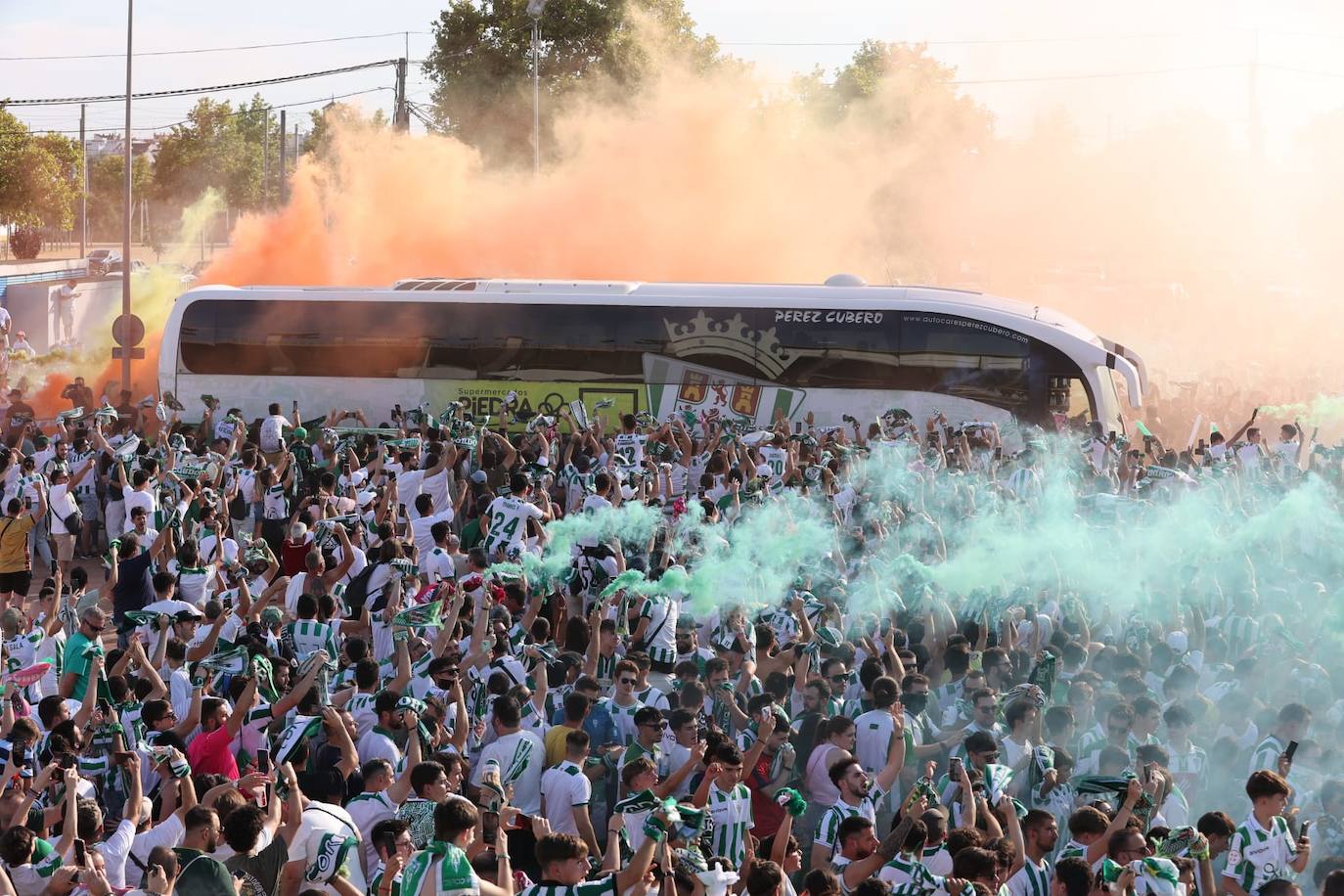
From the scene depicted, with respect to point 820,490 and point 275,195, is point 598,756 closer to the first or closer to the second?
point 820,490

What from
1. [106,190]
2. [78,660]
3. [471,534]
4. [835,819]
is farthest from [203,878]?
[106,190]

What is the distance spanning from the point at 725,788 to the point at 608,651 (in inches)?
110

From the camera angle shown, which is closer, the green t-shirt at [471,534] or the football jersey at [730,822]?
the football jersey at [730,822]

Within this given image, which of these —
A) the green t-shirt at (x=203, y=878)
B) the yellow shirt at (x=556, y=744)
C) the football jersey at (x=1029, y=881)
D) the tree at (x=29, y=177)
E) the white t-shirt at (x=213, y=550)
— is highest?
the tree at (x=29, y=177)

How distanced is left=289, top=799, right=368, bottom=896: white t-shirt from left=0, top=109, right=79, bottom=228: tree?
1884 inches

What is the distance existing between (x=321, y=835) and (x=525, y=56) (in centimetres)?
4161

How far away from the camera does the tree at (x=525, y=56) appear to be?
146 ft

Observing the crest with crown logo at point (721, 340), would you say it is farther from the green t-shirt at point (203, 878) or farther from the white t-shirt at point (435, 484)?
the green t-shirt at point (203, 878)

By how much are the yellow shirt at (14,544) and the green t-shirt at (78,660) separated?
5.02m

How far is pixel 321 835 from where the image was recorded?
19.1 feet

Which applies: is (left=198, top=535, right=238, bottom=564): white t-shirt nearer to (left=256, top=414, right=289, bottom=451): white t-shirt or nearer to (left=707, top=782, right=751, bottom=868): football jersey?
(left=707, top=782, right=751, bottom=868): football jersey

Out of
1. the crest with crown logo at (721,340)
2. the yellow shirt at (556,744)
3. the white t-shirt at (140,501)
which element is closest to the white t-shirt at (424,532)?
the white t-shirt at (140,501)

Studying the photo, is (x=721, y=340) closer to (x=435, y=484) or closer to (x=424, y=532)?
(x=435, y=484)

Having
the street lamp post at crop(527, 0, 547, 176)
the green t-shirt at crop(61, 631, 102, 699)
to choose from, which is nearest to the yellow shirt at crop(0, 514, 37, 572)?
the green t-shirt at crop(61, 631, 102, 699)
